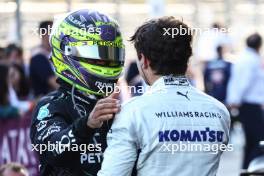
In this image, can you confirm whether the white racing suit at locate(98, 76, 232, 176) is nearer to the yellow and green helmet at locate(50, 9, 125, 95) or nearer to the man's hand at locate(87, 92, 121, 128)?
the man's hand at locate(87, 92, 121, 128)

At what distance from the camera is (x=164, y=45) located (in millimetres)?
3393

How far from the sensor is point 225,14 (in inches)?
754

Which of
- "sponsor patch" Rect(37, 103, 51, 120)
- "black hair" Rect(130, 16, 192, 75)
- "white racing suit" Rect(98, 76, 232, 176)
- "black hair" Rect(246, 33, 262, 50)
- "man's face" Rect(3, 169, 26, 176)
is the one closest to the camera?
"white racing suit" Rect(98, 76, 232, 176)

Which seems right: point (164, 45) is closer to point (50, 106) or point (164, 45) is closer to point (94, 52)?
point (94, 52)

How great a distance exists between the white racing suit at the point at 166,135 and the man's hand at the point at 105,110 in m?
0.04

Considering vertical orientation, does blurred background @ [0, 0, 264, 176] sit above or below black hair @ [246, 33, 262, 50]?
below

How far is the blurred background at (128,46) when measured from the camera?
9.57 metres

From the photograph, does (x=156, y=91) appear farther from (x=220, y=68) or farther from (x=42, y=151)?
(x=220, y=68)

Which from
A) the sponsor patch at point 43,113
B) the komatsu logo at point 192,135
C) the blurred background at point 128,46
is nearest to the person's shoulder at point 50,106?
the sponsor patch at point 43,113

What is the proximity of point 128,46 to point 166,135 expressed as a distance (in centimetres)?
695

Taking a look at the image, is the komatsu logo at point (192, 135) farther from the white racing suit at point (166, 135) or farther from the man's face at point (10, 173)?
the man's face at point (10, 173)

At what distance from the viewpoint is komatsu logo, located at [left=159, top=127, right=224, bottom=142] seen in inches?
131

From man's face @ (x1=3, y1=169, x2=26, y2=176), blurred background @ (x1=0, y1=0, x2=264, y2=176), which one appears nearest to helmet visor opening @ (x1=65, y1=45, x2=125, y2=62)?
blurred background @ (x1=0, y1=0, x2=264, y2=176)

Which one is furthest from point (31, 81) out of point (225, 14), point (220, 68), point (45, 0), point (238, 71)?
point (225, 14)
